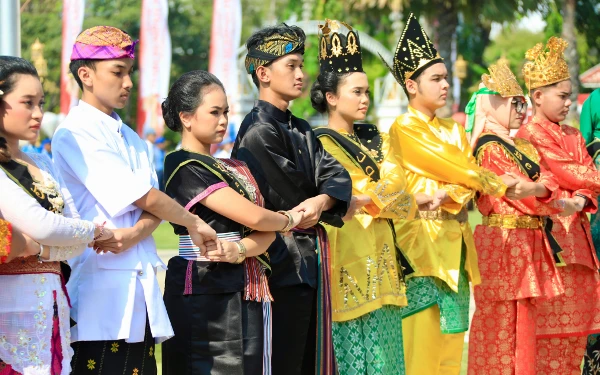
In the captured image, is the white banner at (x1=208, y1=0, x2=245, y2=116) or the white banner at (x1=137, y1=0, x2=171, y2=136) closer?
the white banner at (x1=137, y1=0, x2=171, y2=136)

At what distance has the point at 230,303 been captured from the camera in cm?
405

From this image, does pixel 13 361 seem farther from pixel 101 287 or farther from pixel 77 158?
pixel 77 158

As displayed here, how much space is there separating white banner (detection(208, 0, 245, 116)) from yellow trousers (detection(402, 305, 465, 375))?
17145mm

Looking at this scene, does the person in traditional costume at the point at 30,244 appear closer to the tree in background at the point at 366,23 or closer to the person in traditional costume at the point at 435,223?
the person in traditional costume at the point at 435,223

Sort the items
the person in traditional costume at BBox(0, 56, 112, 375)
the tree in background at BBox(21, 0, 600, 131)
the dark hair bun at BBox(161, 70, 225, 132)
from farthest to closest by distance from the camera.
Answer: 1. the tree in background at BBox(21, 0, 600, 131)
2. the dark hair bun at BBox(161, 70, 225, 132)
3. the person in traditional costume at BBox(0, 56, 112, 375)

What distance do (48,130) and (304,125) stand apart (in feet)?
58.8

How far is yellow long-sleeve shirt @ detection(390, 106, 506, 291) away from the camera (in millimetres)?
5434

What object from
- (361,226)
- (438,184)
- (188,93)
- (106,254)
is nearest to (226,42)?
(438,184)

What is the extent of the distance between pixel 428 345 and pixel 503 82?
1.62 meters

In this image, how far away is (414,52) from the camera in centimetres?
569

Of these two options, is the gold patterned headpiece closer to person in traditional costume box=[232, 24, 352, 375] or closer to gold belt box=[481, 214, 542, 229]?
person in traditional costume box=[232, 24, 352, 375]

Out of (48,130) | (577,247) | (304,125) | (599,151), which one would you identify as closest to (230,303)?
(304,125)

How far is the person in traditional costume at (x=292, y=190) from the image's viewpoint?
440cm

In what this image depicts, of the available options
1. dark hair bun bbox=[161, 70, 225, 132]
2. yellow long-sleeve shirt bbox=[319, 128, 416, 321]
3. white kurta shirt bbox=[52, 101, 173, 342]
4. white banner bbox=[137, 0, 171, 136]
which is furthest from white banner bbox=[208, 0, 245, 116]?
white kurta shirt bbox=[52, 101, 173, 342]
